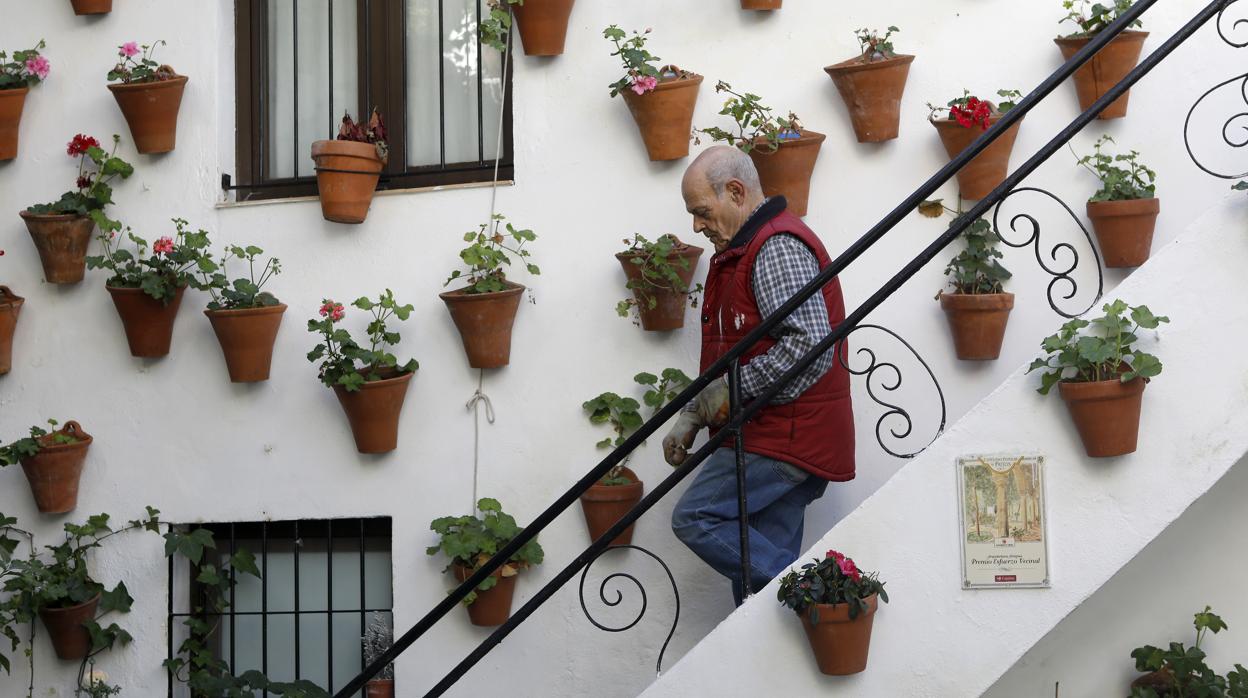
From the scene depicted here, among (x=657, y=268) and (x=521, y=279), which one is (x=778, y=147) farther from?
(x=521, y=279)

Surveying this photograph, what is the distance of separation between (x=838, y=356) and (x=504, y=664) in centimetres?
178

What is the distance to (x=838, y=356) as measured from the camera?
4168 mm

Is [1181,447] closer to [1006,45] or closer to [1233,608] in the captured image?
[1233,608]

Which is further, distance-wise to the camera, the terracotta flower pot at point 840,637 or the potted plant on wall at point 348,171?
the potted plant on wall at point 348,171

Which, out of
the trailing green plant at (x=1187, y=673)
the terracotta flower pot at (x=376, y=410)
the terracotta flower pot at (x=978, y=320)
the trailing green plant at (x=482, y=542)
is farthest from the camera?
the terracotta flower pot at (x=376, y=410)

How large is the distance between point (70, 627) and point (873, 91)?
11.8 feet

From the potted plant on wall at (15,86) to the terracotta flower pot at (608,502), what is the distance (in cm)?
279

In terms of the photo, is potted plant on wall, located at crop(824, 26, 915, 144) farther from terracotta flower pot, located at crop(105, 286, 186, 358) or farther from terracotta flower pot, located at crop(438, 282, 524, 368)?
terracotta flower pot, located at crop(105, 286, 186, 358)

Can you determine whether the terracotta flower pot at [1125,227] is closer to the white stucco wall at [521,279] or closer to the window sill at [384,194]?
the white stucco wall at [521,279]

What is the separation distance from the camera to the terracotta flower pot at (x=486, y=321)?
498 cm

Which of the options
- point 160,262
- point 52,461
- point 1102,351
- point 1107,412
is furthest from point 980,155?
point 52,461

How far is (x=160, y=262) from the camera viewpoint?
17.5 feet

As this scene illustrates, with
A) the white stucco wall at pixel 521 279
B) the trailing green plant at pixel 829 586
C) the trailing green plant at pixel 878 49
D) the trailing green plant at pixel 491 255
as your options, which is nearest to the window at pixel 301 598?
the white stucco wall at pixel 521 279

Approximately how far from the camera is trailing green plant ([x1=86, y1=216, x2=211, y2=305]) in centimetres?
527
